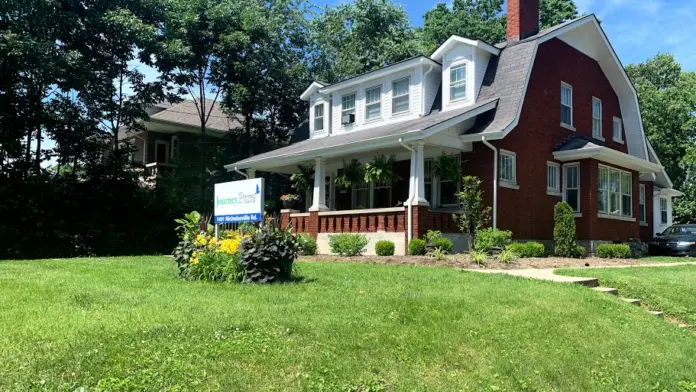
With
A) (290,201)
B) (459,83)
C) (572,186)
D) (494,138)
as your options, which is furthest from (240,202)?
(572,186)

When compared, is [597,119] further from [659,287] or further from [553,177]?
[659,287]

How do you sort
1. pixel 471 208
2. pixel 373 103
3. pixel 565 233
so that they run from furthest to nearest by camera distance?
pixel 373 103 < pixel 565 233 < pixel 471 208

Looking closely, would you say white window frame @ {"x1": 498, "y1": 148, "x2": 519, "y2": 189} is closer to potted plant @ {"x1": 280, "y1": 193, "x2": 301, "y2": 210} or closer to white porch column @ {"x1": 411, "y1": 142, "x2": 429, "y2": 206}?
white porch column @ {"x1": 411, "y1": 142, "x2": 429, "y2": 206}

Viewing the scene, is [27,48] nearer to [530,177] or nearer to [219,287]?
[219,287]

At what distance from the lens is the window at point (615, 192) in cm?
1852

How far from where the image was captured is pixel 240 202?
9523 millimetres

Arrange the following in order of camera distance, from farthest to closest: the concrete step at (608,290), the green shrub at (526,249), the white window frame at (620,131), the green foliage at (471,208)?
1. the white window frame at (620,131)
2. the green foliage at (471,208)
3. the green shrub at (526,249)
4. the concrete step at (608,290)

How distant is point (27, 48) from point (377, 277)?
48.8 ft

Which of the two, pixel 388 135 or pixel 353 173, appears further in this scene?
pixel 353 173

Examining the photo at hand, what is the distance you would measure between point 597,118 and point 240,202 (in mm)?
16011

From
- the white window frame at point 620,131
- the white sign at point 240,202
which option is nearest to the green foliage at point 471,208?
the white sign at point 240,202

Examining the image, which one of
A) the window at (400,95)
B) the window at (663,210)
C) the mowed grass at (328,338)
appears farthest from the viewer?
the window at (663,210)

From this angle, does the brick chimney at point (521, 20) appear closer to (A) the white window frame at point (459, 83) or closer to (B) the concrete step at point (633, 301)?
(A) the white window frame at point (459, 83)

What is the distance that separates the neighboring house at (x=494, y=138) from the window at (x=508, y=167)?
1.6 inches
